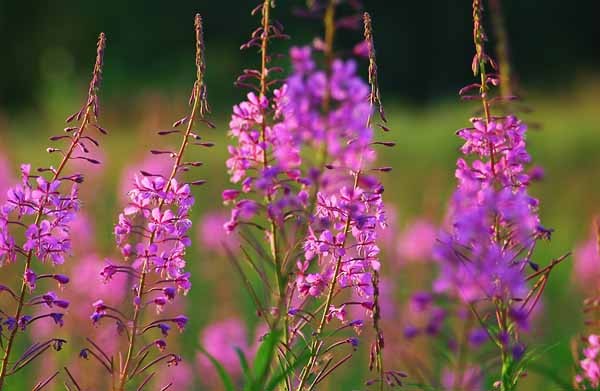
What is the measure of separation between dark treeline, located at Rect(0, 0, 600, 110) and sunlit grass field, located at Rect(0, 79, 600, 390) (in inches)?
497

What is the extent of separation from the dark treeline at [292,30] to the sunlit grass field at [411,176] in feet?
41.4

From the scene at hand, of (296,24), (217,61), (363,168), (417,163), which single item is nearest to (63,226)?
(363,168)

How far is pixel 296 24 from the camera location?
39375 millimetres

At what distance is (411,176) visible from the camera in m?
15.8

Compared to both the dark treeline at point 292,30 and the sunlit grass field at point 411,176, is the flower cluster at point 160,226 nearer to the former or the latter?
the sunlit grass field at point 411,176

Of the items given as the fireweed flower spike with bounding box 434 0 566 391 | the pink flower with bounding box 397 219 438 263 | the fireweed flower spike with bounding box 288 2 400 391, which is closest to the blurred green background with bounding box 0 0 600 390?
the pink flower with bounding box 397 219 438 263

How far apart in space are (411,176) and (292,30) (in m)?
23.4

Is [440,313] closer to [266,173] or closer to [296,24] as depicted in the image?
[266,173]

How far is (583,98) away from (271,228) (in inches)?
859

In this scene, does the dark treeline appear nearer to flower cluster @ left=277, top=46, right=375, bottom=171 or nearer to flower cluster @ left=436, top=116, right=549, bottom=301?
flower cluster @ left=436, top=116, right=549, bottom=301

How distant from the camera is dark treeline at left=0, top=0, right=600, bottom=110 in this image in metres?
39.6

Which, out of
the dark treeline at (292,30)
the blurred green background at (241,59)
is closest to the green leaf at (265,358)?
the blurred green background at (241,59)

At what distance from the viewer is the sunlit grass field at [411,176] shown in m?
7.09

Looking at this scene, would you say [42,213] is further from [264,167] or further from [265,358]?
[265,358]
